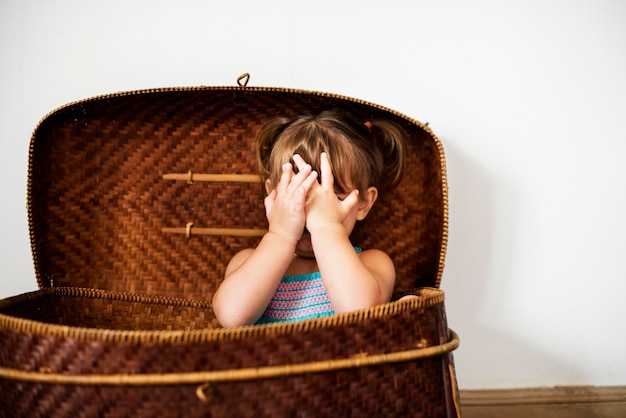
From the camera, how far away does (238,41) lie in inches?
38.5

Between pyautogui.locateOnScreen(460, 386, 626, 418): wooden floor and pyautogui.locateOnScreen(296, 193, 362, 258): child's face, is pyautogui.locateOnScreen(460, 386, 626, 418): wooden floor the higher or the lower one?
the lower one

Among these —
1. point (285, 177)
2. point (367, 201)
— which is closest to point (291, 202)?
point (285, 177)

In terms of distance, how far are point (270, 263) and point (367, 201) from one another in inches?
9.1

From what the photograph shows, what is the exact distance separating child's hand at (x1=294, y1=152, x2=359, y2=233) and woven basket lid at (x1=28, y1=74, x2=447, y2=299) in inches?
6.2

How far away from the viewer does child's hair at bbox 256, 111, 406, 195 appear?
0.85 meters

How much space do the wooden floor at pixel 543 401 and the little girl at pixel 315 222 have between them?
1.33 ft

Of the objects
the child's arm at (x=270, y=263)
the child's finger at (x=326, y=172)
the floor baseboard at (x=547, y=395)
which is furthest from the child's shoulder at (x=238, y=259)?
the floor baseboard at (x=547, y=395)

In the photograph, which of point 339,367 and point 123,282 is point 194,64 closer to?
point 123,282

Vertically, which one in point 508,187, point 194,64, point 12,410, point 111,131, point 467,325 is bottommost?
point 467,325

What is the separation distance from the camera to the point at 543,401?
1039 millimetres

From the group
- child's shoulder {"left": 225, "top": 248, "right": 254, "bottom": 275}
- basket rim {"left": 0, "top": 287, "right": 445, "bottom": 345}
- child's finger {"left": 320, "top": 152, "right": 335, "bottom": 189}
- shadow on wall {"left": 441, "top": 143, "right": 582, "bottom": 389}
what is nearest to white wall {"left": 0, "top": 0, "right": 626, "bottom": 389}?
shadow on wall {"left": 441, "top": 143, "right": 582, "bottom": 389}

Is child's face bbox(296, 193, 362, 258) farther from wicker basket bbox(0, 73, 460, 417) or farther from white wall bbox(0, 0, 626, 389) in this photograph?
white wall bbox(0, 0, 626, 389)

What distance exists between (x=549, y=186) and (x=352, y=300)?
1.79 feet

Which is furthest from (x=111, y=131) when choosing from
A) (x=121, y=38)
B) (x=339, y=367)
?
(x=339, y=367)
